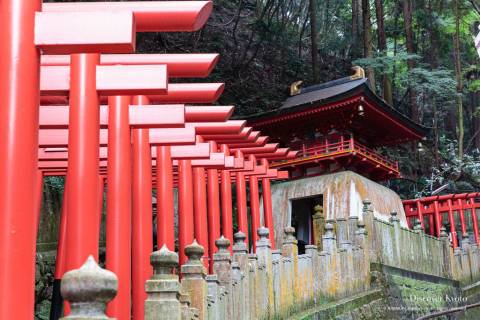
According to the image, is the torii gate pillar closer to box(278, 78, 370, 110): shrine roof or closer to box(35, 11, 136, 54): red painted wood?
box(35, 11, 136, 54): red painted wood

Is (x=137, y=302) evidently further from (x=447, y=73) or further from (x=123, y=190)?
(x=447, y=73)

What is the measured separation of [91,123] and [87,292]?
132 inches

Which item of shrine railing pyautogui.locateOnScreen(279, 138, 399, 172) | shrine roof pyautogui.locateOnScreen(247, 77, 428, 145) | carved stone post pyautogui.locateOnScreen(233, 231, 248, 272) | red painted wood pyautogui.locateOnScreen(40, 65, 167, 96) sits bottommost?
carved stone post pyautogui.locateOnScreen(233, 231, 248, 272)

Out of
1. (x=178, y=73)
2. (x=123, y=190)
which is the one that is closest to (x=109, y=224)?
A: (x=123, y=190)

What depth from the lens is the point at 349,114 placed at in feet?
50.2

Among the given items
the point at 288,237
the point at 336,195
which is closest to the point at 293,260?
the point at 288,237

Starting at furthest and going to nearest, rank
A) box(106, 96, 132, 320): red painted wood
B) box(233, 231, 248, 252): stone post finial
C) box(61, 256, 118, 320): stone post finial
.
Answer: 1. box(233, 231, 248, 252): stone post finial
2. box(106, 96, 132, 320): red painted wood
3. box(61, 256, 118, 320): stone post finial

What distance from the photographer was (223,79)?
70.5ft

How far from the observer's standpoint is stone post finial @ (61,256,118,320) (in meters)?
1.69

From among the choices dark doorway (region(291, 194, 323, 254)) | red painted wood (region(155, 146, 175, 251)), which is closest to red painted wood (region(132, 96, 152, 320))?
red painted wood (region(155, 146, 175, 251))

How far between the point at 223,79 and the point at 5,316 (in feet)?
61.0

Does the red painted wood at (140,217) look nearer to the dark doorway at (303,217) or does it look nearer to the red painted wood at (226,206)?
the red painted wood at (226,206)

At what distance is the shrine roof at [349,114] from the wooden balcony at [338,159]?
2.13 ft

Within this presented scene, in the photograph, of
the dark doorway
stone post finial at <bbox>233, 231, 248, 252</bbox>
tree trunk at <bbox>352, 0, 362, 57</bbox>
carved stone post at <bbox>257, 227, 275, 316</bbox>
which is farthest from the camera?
tree trunk at <bbox>352, 0, 362, 57</bbox>
